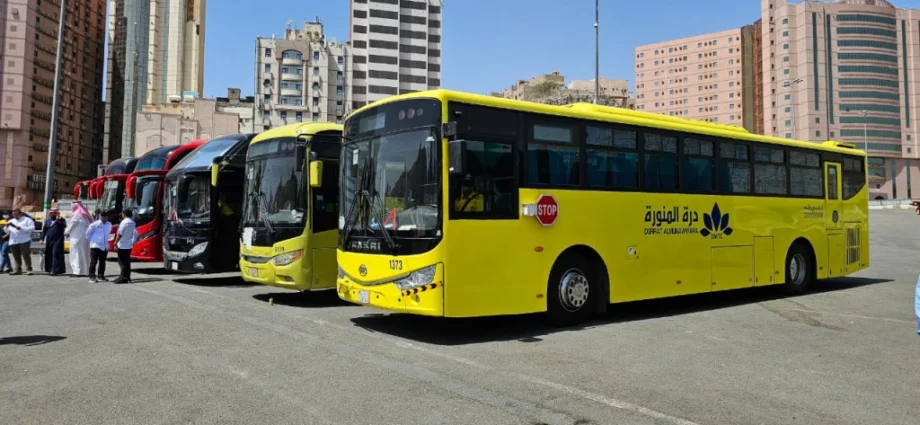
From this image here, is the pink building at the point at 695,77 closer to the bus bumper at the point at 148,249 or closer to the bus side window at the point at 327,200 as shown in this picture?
the bus bumper at the point at 148,249

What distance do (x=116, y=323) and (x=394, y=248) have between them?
433cm

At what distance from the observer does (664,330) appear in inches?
356

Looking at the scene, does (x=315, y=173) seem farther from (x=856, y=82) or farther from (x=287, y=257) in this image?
(x=856, y=82)

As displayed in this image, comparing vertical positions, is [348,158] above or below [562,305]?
above

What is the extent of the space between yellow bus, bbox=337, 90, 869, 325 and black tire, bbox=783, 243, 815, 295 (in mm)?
1248

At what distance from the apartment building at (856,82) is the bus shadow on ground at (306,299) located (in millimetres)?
121959

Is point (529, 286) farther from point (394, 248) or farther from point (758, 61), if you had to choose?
point (758, 61)

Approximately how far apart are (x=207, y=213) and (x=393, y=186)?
25.7ft

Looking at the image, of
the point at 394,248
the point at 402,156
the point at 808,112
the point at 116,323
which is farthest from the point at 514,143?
the point at 808,112

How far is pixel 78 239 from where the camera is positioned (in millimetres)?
16797

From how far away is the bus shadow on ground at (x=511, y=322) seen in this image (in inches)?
335

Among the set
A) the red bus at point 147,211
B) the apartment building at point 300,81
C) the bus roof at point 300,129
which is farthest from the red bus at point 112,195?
the apartment building at point 300,81

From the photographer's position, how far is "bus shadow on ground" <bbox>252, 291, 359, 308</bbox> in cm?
1171

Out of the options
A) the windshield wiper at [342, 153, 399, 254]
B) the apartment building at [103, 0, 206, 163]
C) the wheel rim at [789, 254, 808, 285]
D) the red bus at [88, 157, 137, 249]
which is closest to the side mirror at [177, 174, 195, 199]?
the red bus at [88, 157, 137, 249]
